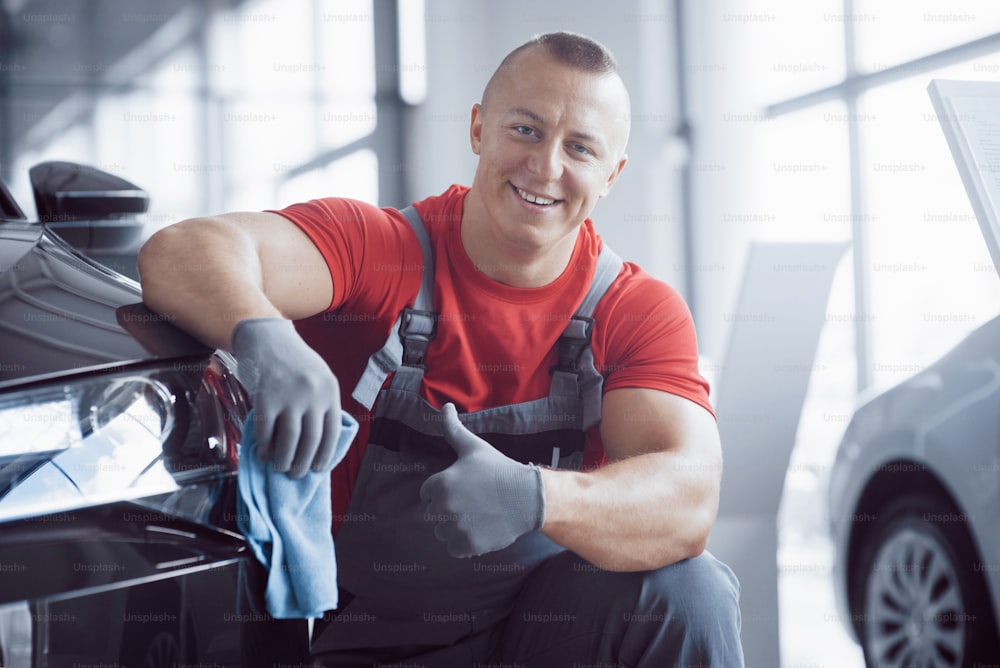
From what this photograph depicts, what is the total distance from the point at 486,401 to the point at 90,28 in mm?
5229

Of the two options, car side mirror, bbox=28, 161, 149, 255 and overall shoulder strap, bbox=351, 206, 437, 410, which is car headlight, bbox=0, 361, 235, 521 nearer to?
overall shoulder strap, bbox=351, 206, 437, 410

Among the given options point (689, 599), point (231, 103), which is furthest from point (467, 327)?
point (231, 103)

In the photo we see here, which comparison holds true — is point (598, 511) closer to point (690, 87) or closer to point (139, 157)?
point (690, 87)

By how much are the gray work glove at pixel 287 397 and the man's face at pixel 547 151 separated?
1.82 ft

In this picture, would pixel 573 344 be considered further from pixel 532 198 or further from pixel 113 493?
pixel 113 493

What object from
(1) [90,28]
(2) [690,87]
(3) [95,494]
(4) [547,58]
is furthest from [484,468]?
(1) [90,28]

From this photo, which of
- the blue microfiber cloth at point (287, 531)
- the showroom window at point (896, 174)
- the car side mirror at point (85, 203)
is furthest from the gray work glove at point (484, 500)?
the showroom window at point (896, 174)

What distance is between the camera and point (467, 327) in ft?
4.83

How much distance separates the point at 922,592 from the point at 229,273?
1.47 metres

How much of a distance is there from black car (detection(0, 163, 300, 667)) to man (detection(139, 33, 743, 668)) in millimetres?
113

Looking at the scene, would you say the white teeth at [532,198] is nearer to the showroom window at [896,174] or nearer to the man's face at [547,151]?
the man's face at [547,151]

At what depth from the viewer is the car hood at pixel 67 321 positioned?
0.87 meters

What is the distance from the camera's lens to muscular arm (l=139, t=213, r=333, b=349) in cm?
107

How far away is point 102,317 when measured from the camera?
969mm
